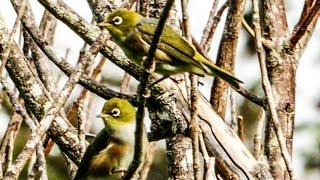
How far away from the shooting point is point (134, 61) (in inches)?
154

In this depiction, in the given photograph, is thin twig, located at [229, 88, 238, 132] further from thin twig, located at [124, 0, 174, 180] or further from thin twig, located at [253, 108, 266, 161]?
thin twig, located at [124, 0, 174, 180]

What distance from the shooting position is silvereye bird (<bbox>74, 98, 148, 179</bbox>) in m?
3.84

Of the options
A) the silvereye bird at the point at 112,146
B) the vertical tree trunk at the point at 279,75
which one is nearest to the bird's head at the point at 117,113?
the silvereye bird at the point at 112,146

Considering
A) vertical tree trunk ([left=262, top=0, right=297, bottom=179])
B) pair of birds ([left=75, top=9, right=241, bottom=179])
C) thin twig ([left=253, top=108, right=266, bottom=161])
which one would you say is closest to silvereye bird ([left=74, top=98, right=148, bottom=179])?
pair of birds ([left=75, top=9, right=241, bottom=179])

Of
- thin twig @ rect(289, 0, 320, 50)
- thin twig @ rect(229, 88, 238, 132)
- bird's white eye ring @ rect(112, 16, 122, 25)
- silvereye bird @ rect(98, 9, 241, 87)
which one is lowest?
thin twig @ rect(229, 88, 238, 132)

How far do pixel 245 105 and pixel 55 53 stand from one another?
18.1 feet

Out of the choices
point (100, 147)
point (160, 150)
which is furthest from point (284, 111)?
point (160, 150)

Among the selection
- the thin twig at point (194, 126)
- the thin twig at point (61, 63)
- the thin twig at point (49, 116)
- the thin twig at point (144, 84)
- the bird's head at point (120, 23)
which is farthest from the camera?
the thin twig at point (61, 63)

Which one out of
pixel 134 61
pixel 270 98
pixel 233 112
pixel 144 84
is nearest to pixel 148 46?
pixel 134 61

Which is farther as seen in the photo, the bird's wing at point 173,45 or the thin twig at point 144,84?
the bird's wing at point 173,45

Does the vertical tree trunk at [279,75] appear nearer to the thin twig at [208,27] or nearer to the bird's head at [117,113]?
the thin twig at [208,27]

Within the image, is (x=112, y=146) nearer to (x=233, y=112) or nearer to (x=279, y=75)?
(x=233, y=112)

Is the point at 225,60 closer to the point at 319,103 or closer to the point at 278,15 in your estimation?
the point at 278,15

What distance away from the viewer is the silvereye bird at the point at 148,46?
12.8 ft
